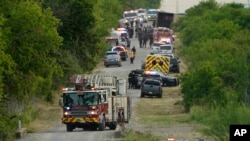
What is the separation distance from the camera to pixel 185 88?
2359 inches

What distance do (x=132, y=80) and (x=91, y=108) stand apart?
2815 cm

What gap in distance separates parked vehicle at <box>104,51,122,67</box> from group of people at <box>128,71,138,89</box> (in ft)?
41.1

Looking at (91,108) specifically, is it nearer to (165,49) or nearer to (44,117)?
(44,117)

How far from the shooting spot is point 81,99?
4522 cm

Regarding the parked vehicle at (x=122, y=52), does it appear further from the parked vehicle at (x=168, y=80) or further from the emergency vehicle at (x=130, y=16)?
the emergency vehicle at (x=130, y=16)

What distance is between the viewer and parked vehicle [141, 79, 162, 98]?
221 ft

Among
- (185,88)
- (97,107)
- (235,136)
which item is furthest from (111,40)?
(235,136)

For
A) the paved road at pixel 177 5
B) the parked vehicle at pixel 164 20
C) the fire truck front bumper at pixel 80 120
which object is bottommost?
the fire truck front bumper at pixel 80 120

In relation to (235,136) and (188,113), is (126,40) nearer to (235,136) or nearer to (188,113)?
(188,113)

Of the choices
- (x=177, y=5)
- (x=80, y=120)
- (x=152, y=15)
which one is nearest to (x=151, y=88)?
(x=80, y=120)

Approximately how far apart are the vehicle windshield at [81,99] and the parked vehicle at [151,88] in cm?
2234

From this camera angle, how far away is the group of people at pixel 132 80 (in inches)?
2857

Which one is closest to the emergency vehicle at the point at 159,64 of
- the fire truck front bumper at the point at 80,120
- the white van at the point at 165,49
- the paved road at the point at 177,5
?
the white van at the point at 165,49

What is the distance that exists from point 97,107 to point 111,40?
58.7m
